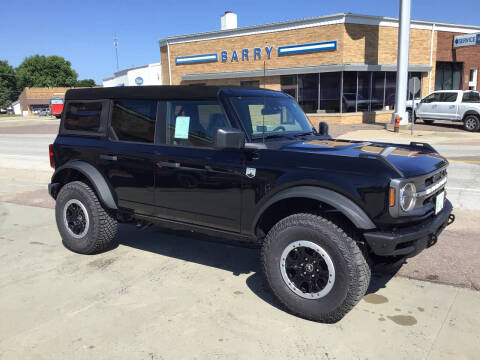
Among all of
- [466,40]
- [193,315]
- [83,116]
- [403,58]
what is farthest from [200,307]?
[466,40]

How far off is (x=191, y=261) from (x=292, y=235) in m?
1.74

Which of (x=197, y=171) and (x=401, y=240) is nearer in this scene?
(x=401, y=240)

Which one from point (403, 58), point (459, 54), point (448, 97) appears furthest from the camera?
point (459, 54)

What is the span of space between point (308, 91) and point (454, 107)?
27.7 ft

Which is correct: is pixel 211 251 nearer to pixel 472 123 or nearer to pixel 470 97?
pixel 472 123

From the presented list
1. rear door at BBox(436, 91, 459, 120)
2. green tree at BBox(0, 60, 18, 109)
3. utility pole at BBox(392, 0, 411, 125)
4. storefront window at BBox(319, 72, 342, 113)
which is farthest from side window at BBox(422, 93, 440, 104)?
green tree at BBox(0, 60, 18, 109)

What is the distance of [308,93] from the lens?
1025 inches

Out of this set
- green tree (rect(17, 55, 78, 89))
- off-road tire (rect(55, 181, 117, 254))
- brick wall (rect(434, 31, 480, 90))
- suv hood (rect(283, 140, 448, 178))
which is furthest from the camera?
green tree (rect(17, 55, 78, 89))

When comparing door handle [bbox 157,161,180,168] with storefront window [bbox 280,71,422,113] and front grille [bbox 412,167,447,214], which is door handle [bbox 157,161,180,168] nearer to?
front grille [bbox 412,167,447,214]

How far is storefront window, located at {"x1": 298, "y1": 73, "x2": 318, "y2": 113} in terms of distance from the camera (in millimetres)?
25609

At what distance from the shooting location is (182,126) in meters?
4.08

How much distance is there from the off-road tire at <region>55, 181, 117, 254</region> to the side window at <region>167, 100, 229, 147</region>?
50.9 inches

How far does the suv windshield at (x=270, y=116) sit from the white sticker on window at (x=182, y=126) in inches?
20.1

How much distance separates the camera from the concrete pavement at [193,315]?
298 centimetres
